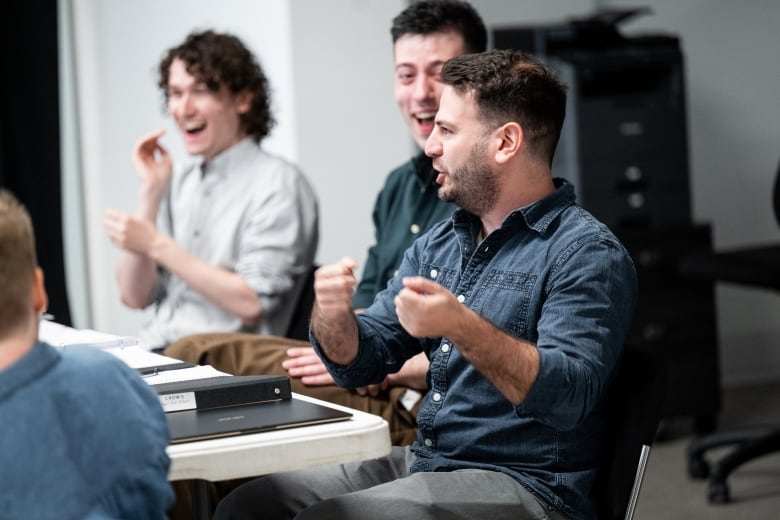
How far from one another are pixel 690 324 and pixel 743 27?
1549 mm

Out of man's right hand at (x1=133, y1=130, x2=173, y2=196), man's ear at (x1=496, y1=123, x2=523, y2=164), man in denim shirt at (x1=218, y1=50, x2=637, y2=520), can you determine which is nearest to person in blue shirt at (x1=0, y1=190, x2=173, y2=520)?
man in denim shirt at (x1=218, y1=50, x2=637, y2=520)

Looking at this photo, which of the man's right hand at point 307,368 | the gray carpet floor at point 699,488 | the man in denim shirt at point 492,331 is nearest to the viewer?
the man in denim shirt at point 492,331

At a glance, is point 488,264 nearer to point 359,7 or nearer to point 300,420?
point 300,420

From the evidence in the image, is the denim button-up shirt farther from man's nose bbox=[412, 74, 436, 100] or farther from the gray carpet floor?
the gray carpet floor

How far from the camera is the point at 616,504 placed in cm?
173

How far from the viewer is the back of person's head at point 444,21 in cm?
258

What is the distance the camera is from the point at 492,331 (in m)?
1.56

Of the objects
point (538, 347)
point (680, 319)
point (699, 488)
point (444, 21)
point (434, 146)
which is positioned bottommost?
Result: point (699, 488)

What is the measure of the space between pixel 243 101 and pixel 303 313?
716mm

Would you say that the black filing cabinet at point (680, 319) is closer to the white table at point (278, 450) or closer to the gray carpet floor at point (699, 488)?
the gray carpet floor at point (699, 488)

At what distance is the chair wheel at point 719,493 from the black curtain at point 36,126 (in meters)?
2.44

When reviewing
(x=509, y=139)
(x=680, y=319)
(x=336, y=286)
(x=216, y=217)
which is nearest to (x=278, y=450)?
(x=336, y=286)

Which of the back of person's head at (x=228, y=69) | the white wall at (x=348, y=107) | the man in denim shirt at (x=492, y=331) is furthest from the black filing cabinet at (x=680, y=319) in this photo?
the man in denim shirt at (x=492, y=331)

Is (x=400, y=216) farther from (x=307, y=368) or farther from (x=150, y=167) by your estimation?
(x=150, y=167)
